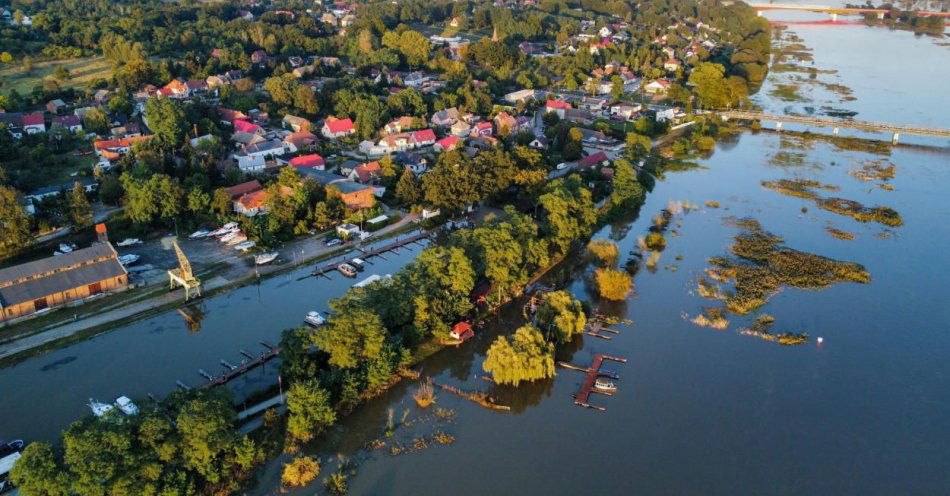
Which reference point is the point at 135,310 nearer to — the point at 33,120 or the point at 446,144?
the point at 446,144

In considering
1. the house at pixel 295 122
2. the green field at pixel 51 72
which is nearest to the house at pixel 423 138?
the house at pixel 295 122

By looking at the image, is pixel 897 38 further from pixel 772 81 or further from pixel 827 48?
pixel 772 81

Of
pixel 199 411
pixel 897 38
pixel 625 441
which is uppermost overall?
pixel 897 38

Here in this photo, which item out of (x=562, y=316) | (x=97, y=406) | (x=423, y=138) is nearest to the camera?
(x=97, y=406)

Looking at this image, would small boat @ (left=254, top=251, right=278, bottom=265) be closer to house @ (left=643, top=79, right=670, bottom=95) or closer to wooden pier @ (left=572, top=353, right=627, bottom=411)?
wooden pier @ (left=572, top=353, right=627, bottom=411)

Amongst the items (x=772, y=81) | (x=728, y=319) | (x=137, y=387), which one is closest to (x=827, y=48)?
(x=772, y=81)

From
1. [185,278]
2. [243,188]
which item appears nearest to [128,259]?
[185,278]
